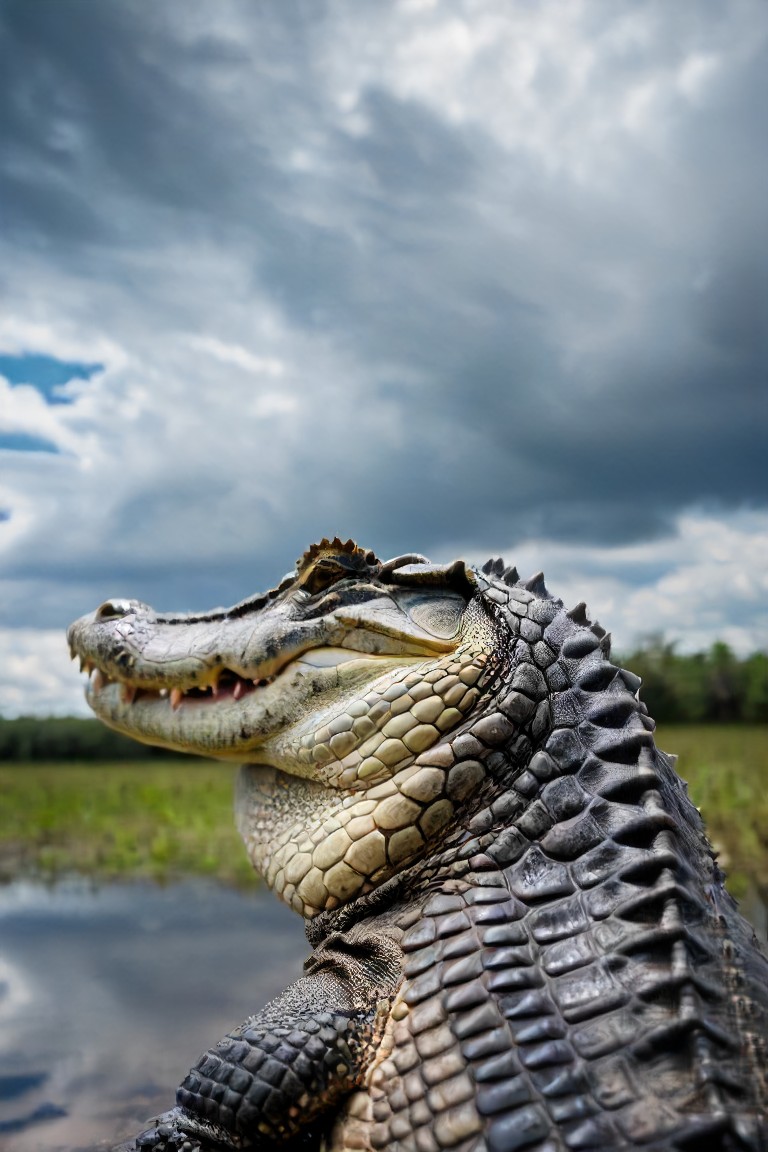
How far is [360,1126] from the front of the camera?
1736mm

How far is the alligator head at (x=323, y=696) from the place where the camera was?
205cm

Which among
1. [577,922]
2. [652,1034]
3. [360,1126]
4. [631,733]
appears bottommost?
[360,1126]

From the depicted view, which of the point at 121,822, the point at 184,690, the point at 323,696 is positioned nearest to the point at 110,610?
the point at 184,690

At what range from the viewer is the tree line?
1029cm

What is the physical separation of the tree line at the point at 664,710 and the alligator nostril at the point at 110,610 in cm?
785

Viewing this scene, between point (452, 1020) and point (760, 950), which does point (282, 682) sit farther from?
point (760, 950)

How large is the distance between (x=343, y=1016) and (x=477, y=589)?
110cm

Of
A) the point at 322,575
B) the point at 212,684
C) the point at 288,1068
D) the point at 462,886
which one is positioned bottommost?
the point at 288,1068

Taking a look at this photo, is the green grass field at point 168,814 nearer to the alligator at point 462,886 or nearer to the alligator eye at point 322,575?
the alligator at point 462,886

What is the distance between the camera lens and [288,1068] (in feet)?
5.64

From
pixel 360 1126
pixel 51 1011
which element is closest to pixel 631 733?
pixel 360 1126

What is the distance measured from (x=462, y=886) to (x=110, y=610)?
1.60m

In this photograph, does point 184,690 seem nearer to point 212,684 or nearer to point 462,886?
point 212,684

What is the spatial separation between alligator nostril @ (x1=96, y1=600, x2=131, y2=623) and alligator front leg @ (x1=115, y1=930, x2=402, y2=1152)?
1414mm
